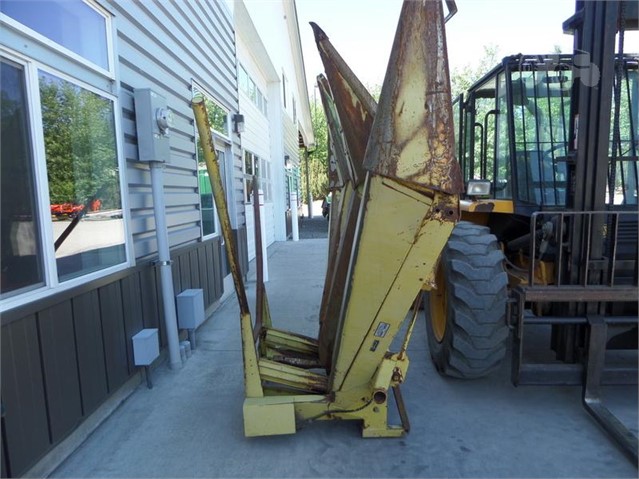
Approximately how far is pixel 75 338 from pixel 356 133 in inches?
85.2

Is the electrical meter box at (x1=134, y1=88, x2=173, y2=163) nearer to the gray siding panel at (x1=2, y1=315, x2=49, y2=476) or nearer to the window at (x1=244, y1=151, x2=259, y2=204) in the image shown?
the gray siding panel at (x1=2, y1=315, x2=49, y2=476)

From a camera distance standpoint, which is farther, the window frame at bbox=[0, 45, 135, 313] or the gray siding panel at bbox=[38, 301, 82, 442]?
the gray siding panel at bbox=[38, 301, 82, 442]

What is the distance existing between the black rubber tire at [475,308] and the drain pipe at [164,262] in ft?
7.71

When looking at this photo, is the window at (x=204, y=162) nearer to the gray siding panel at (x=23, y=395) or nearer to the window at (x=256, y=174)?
the window at (x=256, y=174)

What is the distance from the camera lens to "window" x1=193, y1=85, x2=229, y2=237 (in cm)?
553

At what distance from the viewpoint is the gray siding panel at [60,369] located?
2.38 meters

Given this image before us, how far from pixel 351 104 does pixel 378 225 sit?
911 millimetres

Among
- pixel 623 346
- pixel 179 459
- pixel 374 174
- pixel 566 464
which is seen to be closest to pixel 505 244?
pixel 623 346

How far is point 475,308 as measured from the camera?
2.82 meters

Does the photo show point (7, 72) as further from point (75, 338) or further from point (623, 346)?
point (623, 346)

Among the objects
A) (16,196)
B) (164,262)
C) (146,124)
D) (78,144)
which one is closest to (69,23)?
(78,144)

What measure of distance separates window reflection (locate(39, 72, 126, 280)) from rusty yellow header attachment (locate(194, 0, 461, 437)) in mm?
946

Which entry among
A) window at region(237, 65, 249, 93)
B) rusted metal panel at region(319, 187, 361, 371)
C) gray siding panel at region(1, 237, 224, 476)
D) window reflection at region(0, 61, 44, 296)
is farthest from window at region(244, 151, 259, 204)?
window reflection at region(0, 61, 44, 296)

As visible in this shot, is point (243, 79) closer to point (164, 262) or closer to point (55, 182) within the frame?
point (164, 262)
